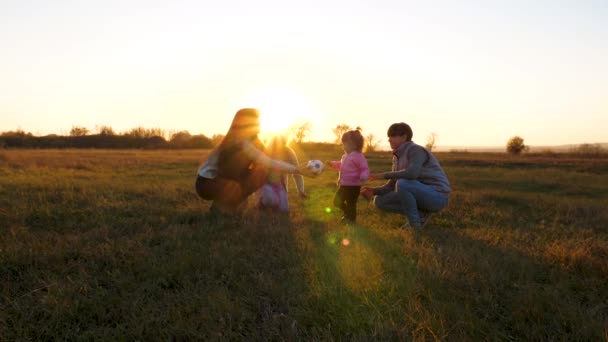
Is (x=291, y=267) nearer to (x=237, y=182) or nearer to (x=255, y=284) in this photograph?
(x=255, y=284)

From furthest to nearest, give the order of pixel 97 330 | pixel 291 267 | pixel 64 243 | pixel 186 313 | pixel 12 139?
pixel 12 139 → pixel 64 243 → pixel 291 267 → pixel 186 313 → pixel 97 330

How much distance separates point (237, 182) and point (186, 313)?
11.7 feet

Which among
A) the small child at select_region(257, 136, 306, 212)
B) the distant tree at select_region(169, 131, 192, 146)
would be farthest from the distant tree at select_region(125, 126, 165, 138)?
the small child at select_region(257, 136, 306, 212)

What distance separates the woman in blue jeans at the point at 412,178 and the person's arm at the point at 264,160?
48.9 inches

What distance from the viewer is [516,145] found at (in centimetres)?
6166

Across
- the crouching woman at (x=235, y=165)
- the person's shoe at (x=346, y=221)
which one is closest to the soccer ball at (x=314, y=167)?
the crouching woman at (x=235, y=165)

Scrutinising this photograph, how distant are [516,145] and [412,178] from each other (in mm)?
66781

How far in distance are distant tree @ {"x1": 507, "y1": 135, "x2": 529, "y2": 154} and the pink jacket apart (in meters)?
65.4

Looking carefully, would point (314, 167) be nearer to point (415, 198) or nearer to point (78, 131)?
point (415, 198)

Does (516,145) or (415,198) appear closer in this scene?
(415,198)

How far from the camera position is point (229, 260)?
3701 mm

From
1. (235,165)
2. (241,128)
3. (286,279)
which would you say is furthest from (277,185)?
(286,279)

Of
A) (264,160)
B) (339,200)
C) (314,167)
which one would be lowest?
(339,200)

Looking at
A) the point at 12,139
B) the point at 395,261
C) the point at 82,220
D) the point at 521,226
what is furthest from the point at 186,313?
the point at 12,139
